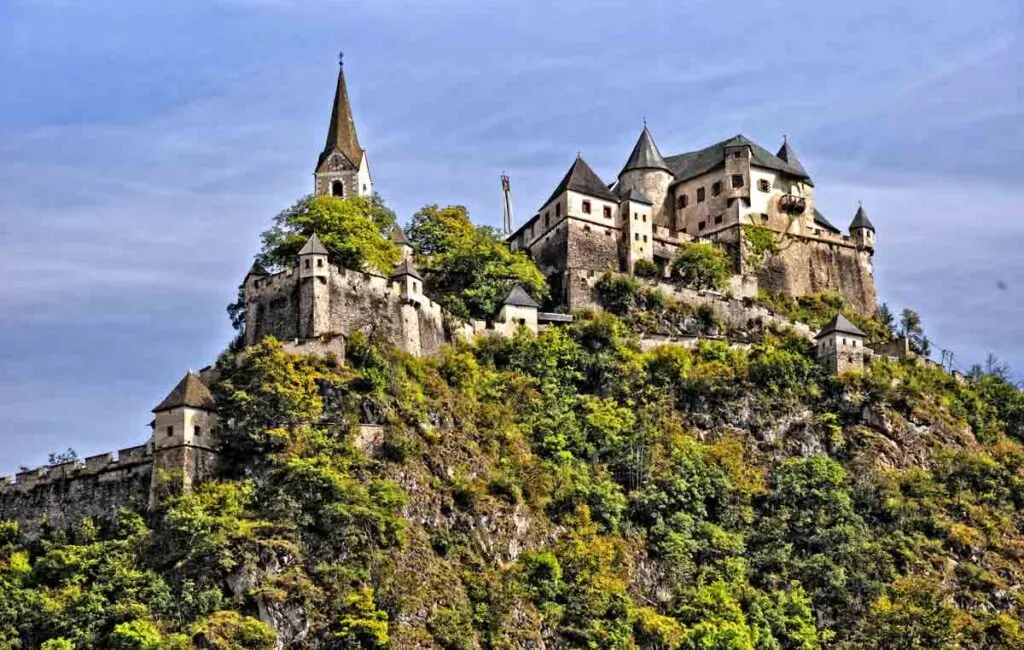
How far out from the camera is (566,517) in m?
73.2

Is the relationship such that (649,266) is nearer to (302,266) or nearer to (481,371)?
(481,371)

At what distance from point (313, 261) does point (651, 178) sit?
964 inches

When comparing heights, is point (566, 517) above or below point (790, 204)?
below

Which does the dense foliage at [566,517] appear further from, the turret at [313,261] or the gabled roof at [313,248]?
the gabled roof at [313,248]

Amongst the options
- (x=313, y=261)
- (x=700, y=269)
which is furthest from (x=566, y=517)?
(x=700, y=269)

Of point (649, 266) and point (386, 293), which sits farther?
point (649, 266)

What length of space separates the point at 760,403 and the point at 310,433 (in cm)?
2103

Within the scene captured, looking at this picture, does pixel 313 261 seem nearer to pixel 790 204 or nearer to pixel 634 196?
pixel 634 196

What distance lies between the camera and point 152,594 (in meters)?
65.0

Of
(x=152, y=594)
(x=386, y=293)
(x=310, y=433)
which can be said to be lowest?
(x=152, y=594)

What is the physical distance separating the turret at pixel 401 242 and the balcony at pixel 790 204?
19.7m

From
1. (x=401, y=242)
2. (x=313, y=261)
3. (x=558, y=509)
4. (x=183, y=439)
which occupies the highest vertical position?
(x=401, y=242)

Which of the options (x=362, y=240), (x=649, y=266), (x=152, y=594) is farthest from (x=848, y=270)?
(x=152, y=594)

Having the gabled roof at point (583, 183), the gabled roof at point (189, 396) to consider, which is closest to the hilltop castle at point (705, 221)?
the gabled roof at point (583, 183)
